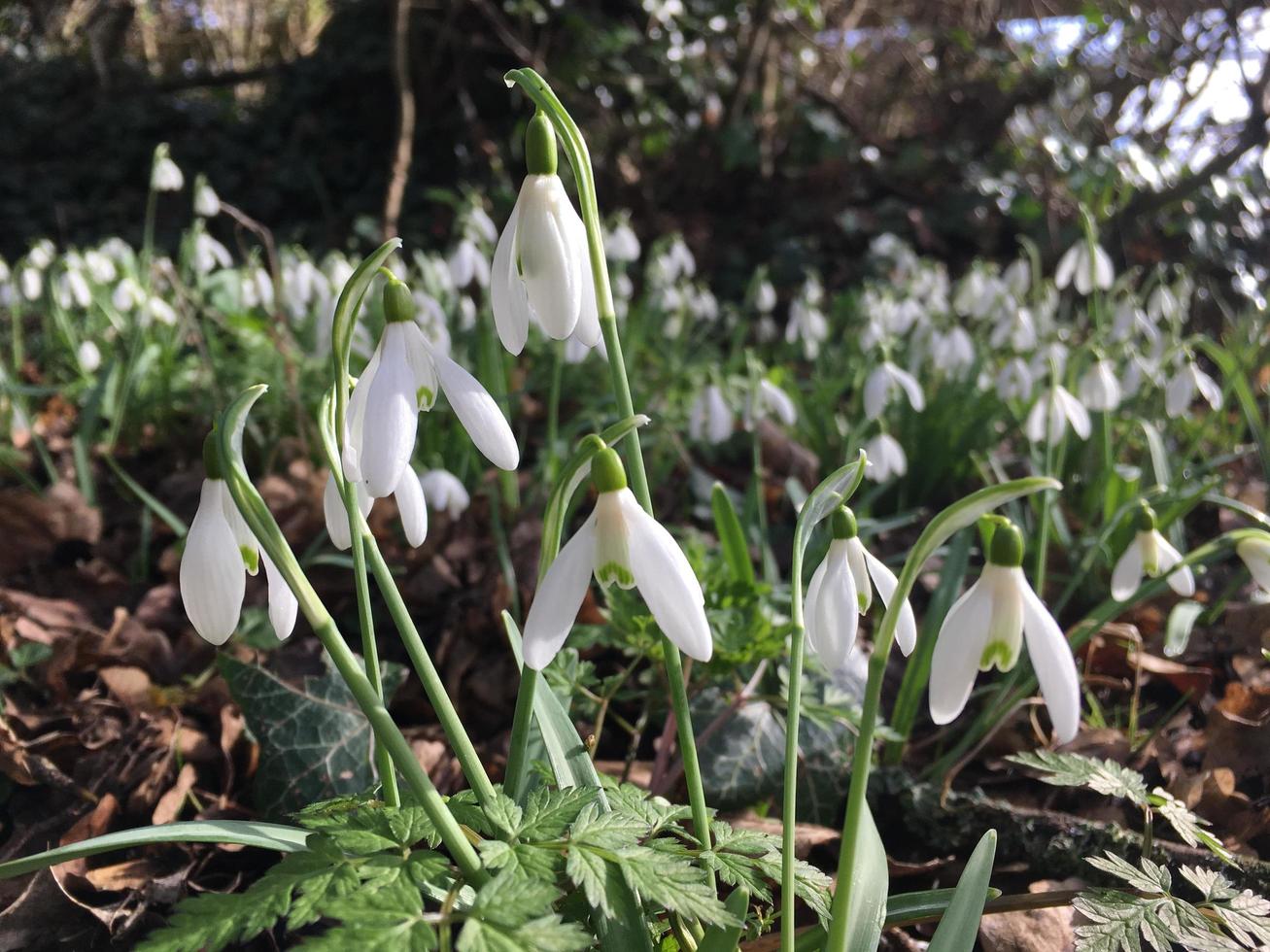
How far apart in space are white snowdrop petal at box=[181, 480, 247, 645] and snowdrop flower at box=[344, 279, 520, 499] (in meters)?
0.12

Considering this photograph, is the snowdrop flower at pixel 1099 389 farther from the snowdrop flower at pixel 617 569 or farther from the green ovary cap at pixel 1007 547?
the snowdrop flower at pixel 617 569

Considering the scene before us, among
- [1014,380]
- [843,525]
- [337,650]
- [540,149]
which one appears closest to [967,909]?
[843,525]

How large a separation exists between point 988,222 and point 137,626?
6124 millimetres

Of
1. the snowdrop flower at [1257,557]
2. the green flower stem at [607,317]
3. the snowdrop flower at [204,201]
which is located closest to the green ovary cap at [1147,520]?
the snowdrop flower at [1257,557]

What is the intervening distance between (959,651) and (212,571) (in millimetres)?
682

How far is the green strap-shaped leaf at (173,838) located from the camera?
80 centimetres

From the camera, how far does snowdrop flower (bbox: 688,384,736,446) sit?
8.51ft

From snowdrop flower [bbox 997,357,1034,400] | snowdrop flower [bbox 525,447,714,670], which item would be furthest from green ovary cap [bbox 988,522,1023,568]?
snowdrop flower [bbox 997,357,1034,400]

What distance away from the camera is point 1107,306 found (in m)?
3.21

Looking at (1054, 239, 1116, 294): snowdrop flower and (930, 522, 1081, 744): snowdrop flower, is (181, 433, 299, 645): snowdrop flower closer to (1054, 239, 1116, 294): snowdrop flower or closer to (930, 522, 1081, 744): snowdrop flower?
(930, 522, 1081, 744): snowdrop flower

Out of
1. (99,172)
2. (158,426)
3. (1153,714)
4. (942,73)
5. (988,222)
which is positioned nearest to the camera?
(1153,714)

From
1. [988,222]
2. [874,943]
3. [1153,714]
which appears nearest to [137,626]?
[874,943]

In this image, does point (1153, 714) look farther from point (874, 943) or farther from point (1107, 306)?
point (1107, 306)

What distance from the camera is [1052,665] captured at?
0.82 meters
